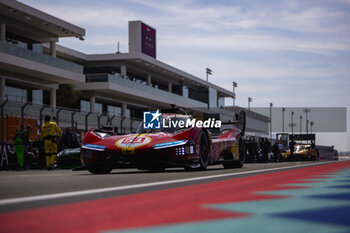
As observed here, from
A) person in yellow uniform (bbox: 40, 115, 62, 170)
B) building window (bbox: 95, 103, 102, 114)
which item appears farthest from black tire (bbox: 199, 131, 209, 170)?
building window (bbox: 95, 103, 102, 114)

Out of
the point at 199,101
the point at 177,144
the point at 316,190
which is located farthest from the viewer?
the point at 199,101

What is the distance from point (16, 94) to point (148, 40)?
2108 cm

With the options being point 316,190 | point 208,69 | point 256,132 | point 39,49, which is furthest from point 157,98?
point 316,190

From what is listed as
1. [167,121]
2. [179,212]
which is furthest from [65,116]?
[179,212]

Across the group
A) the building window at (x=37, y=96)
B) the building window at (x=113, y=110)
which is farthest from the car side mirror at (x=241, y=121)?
the building window at (x=113, y=110)

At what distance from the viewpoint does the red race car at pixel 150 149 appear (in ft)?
36.3

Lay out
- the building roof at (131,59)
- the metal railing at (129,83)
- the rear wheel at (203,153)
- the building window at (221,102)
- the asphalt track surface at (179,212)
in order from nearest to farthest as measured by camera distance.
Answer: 1. the asphalt track surface at (179,212)
2. the rear wheel at (203,153)
3. the metal railing at (129,83)
4. the building roof at (131,59)
5. the building window at (221,102)

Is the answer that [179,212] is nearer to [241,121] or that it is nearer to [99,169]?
[99,169]

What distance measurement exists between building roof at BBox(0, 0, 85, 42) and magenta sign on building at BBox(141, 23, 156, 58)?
14.9m

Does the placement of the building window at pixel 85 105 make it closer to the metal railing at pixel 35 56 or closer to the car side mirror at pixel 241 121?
the metal railing at pixel 35 56

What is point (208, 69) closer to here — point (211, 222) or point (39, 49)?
point (39, 49)

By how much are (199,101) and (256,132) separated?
2494cm

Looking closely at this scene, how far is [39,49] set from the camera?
4028cm

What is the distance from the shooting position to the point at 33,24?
37219 millimetres
